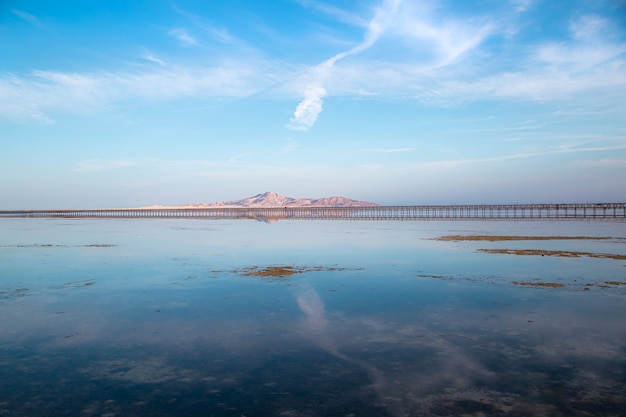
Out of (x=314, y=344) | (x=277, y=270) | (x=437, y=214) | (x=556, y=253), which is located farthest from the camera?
(x=437, y=214)

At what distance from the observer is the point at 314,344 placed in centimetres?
746

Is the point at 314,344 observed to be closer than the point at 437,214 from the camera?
Yes

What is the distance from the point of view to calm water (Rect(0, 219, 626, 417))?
5.31m

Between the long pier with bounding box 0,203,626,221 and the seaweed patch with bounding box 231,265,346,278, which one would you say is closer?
the seaweed patch with bounding box 231,265,346,278

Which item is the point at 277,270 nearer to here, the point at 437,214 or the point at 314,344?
the point at 314,344

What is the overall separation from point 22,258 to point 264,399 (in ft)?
62.6

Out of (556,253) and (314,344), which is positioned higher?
(314,344)

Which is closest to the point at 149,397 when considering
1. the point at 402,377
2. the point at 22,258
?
the point at 402,377

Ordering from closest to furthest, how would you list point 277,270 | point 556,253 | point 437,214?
1. point 277,270
2. point 556,253
3. point 437,214

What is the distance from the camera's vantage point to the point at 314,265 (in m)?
17.6

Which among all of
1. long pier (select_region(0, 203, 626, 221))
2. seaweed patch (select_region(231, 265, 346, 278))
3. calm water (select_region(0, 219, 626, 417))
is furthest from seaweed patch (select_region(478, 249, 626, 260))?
long pier (select_region(0, 203, 626, 221))

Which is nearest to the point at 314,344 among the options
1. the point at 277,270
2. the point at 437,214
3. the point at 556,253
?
the point at 277,270

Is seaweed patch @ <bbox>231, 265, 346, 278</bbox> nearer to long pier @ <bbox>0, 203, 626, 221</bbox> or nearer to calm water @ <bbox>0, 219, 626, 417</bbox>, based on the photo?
calm water @ <bbox>0, 219, 626, 417</bbox>

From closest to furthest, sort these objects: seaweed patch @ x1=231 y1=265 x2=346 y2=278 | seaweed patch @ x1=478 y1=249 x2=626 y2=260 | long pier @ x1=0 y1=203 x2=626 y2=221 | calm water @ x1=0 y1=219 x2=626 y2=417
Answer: calm water @ x1=0 y1=219 x2=626 y2=417 → seaweed patch @ x1=231 y1=265 x2=346 y2=278 → seaweed patch @ x1=478 y1=249 x2=626 y2=260 → long pier @ x1=0 y1=203 x2=626 y2=221
